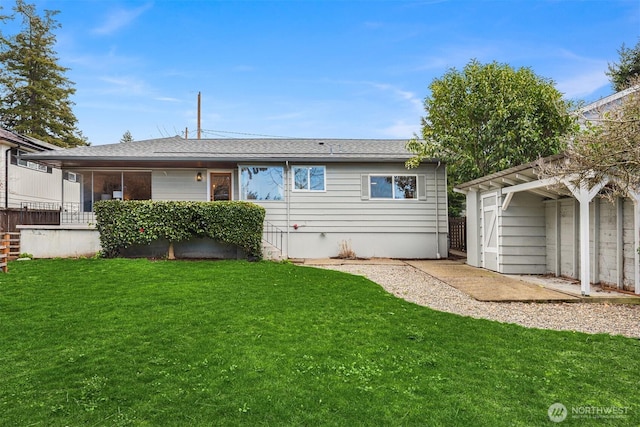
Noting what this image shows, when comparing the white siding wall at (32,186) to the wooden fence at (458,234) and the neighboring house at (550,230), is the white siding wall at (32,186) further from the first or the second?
the wooden fence at (458,234)

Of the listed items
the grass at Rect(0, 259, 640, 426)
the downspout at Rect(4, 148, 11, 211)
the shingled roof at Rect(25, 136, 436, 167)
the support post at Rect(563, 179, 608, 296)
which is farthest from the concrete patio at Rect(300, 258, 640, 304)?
the downspout at Rect(4, 148, 11, 211)

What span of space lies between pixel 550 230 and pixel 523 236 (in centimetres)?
59

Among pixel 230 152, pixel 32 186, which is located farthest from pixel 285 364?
pixel 32 186

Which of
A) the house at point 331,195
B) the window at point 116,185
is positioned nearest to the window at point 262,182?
the house at point 331,195

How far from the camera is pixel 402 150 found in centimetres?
1361

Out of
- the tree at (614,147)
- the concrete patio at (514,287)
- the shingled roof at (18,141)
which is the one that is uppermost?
the shingled roof at (18,141)

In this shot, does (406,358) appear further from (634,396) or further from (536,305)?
(536,305)

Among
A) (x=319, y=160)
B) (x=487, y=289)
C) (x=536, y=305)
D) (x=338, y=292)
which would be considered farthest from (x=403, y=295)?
(x=319, y=160)

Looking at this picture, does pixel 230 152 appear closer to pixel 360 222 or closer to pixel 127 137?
pixel 360 222

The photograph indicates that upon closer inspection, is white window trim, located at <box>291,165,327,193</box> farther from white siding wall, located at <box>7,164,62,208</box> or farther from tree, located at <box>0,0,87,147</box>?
tree, located at <box>0,0,87,147</box>

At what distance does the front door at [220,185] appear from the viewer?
12883 mm

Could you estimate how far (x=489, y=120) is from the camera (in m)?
11.7

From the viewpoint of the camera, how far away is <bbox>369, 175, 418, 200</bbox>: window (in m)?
12.5

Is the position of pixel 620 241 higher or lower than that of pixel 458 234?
higher
